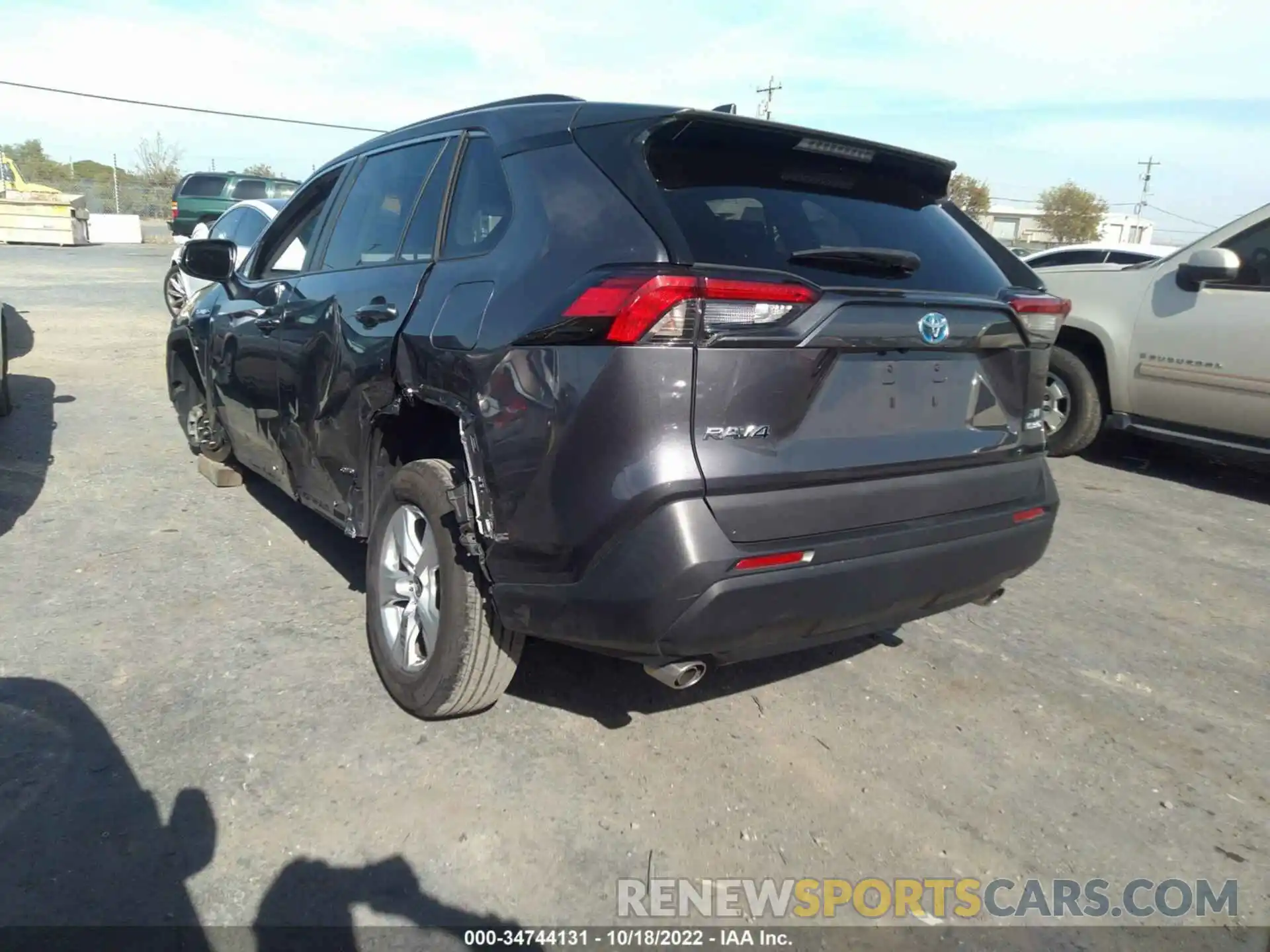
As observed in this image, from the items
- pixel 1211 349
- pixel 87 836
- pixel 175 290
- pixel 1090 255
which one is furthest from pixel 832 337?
pixel 1090 255

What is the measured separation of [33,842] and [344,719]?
0.91 metres

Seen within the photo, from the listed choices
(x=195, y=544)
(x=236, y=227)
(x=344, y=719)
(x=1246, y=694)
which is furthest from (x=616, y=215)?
(x=236, y=227)

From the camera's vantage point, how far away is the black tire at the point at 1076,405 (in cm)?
686

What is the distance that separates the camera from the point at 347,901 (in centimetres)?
236

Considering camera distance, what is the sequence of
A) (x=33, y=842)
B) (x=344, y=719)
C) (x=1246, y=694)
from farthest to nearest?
(x=1246, y=694) < (x=344, y=719) < (x=33, y=842)

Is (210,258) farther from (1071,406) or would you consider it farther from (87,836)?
(1071,406)

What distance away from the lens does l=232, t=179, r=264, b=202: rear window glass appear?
2245cm

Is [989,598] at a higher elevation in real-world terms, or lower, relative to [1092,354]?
lower

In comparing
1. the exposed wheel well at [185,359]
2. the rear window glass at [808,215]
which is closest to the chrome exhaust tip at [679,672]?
the rear window glass at [808,215]

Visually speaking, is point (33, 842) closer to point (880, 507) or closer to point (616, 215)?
point (616, 215)

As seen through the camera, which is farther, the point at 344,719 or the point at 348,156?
the point at 348,156

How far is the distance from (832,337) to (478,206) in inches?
48.5

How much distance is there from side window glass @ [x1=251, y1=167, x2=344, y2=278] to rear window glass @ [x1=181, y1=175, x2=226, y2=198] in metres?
21.1

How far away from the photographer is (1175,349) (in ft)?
20.6
